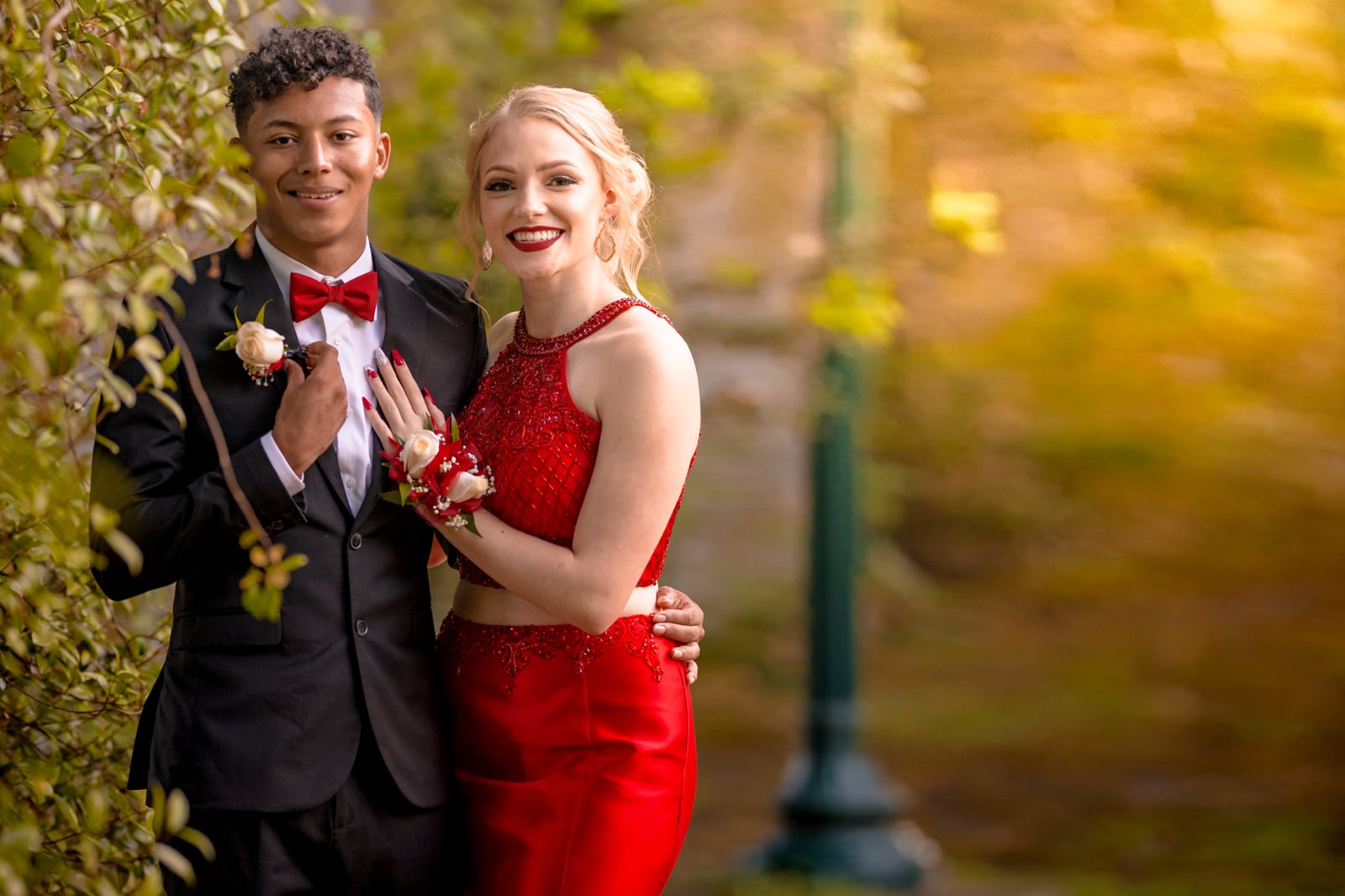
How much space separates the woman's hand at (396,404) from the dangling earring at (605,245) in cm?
47

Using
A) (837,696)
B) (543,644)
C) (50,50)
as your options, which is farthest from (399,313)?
(837,696)

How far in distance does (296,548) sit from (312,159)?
0.59 m

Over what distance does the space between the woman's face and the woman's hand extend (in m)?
0.26

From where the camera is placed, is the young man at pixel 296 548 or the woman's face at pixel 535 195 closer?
the young man at pixel 296 548

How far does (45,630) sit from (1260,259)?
204 inches

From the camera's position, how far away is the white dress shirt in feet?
7.75

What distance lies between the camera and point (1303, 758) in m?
9.40

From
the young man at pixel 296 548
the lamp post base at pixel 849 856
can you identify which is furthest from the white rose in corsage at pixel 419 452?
the lamp post base at pixel 849 856

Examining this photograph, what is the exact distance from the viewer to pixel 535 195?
2.49 m

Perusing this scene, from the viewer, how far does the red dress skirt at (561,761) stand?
8.11 feet

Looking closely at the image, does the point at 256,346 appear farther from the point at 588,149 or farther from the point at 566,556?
the point at 588,149

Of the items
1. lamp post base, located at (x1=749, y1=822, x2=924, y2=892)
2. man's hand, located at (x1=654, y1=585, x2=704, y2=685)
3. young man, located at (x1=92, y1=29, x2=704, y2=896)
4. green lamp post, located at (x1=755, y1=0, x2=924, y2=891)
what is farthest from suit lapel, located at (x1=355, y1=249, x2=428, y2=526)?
lamp post base, located at (x1=749, y1=822, x2=924, y2=892)

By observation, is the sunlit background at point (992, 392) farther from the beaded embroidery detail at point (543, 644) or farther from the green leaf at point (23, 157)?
the beaded embroidery detail at point (543, 644)

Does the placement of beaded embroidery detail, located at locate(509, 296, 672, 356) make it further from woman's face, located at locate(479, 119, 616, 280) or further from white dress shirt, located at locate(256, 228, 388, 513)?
white dress shirt, located at locate(256, 228, 388, 513)
